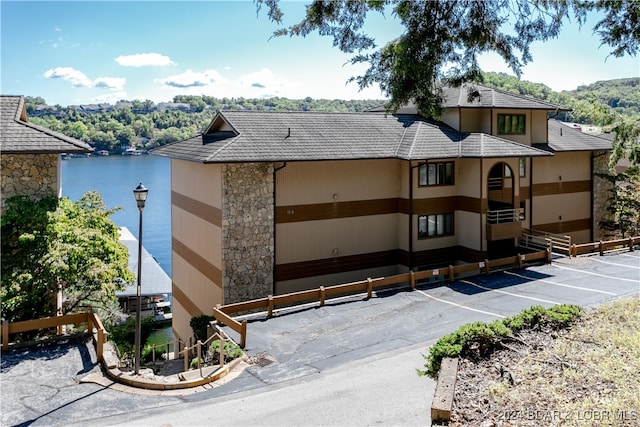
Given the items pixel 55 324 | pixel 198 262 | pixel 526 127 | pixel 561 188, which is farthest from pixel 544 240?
pixel 55 324

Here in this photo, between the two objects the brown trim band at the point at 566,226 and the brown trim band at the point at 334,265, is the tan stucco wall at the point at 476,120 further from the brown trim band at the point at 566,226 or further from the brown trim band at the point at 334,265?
the brown trim band at the point at 334,265

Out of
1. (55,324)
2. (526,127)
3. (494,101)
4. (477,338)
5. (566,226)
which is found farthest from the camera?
(566,226)

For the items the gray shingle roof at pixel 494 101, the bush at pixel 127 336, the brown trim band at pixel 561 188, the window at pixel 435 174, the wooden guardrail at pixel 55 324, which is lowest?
the bush at pixel 127 336

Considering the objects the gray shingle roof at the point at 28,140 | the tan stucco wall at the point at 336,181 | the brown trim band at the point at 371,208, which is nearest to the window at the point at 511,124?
the brown trim band at the point at 371,208

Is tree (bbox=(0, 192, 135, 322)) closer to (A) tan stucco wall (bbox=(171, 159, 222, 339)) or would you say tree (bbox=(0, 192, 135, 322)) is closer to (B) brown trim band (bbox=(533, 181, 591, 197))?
(A) tan stucco wall (bbox=(171, 159, 222, 339))

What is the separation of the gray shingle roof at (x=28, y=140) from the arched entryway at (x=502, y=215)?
1649 centimetres

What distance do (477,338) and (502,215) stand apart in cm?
1545

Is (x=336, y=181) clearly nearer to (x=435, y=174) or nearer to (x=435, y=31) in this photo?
(x=435, y=174)

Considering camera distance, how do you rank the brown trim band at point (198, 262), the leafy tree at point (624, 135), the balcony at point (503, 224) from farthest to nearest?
the balcony at point (503, 224)
the brown trim band at point (198, 262)
the leafy tree at point (624, 135)

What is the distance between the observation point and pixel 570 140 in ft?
98.3

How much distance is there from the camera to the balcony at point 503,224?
2286 centimetres

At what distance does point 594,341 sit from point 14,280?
13.6 metres

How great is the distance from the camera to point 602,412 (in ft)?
22.9

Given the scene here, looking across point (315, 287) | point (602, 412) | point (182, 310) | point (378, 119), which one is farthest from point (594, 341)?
point (182, 310)
